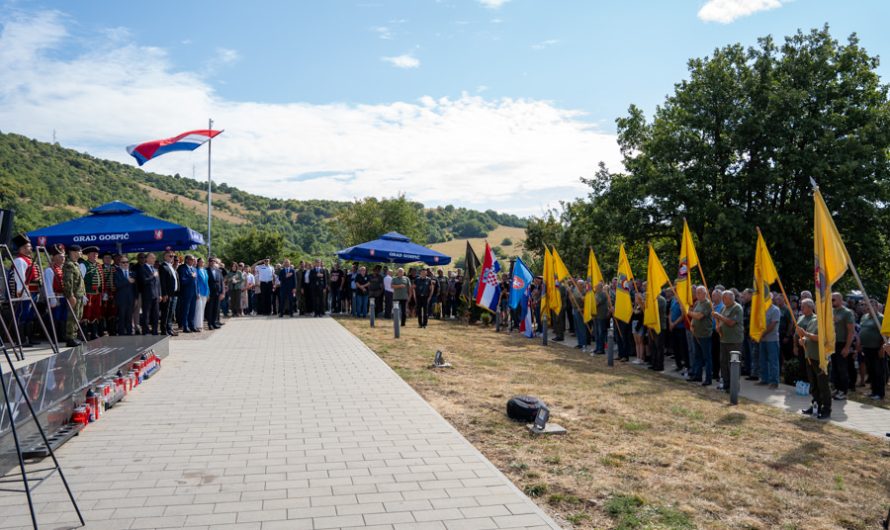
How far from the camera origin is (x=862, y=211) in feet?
71.1

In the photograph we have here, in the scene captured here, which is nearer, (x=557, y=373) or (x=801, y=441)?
(x=801, y=441)

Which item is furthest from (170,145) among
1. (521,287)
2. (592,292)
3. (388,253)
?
(592,292)

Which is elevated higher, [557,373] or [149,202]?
[149,202]

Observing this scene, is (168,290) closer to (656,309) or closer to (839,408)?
(656,309)

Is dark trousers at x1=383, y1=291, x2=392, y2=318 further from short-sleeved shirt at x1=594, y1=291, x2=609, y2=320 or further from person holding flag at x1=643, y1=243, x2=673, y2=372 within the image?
person holding flag at x1=643, y1=243, x2=673, y2=372

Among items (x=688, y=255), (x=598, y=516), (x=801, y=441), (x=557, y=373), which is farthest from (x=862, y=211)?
(x=598, y=516)

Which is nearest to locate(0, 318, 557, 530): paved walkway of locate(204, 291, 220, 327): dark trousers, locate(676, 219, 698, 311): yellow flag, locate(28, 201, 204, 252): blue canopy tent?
locate(28, 201, 204, 252): blue canopy tent

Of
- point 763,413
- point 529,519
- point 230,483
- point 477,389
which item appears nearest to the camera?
point 529,519

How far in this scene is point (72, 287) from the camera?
12547mm

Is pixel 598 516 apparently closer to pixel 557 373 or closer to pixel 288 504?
pixel 288 504

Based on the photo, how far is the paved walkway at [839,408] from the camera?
9.12 meters

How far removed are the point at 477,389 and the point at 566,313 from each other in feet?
36.4

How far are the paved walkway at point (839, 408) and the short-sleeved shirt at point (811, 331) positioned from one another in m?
0.94

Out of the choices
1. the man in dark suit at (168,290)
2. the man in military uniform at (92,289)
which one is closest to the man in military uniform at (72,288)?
the man in military uniform at (92,289)
